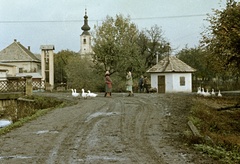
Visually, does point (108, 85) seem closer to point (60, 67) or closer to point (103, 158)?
point (103, 158)

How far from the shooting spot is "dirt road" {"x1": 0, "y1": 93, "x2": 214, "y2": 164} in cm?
756

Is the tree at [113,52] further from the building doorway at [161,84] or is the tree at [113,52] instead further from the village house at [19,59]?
the village house at [19,59]

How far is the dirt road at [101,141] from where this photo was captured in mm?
7562

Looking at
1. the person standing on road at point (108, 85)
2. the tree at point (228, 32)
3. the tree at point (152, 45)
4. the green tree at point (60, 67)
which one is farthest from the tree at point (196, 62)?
the tree at point (228, 32)

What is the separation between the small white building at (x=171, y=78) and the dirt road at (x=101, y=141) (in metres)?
29.6

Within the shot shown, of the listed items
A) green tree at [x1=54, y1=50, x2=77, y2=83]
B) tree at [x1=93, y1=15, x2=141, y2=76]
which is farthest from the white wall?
green tree at [x1=54, y1=50, x2=77, y2=83]

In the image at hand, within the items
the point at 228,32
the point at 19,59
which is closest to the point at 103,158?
the point at 228,32

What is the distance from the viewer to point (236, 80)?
4716cm

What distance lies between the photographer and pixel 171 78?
144 feet

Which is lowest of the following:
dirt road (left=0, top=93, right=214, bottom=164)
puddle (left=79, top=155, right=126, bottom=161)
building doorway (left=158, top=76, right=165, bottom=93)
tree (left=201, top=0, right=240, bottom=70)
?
puddle (left=79, top=155, right=126, bottom=161)

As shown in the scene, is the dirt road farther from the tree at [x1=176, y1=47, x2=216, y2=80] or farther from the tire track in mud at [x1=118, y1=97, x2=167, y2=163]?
the tree at [x1=176, y1=47, x2=216, y2=80]

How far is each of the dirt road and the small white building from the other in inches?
1164

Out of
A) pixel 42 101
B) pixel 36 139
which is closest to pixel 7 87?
pixel 42 101

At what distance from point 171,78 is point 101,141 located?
35.3 m
